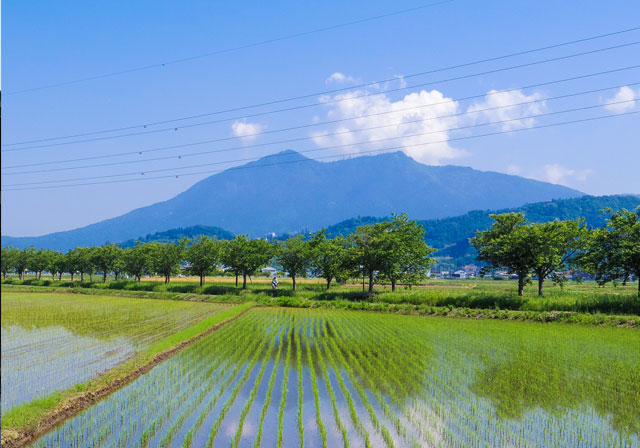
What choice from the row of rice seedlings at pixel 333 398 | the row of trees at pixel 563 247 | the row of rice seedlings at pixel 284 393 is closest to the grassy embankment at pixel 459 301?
the row of trees at pixel 563 247

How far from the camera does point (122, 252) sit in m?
82.1

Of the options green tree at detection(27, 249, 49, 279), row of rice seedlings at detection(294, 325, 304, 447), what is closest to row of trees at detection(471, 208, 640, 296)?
row of rice seedlings at detection(294, 325, 304, 447)

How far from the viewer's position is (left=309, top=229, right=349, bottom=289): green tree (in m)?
56.0

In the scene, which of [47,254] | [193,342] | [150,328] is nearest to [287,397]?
[193,342]

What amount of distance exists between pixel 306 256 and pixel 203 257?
57.9 ft

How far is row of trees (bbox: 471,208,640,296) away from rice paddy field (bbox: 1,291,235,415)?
3018 cm

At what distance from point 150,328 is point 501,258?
111 feet

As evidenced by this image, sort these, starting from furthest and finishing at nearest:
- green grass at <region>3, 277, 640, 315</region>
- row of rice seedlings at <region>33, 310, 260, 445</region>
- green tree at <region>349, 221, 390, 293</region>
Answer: green tree at <region>349, 221, 390, 293</region>
green grass at <region>3, 277, 640, 315</region>
row of rice seedlings at <region>33, 310, 260, 445</region>

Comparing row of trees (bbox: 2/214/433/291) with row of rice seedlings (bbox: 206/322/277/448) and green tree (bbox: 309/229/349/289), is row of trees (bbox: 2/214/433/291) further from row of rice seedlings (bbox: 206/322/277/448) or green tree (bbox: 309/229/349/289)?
row of rice seedlings (bbox: 206/322/277/448)

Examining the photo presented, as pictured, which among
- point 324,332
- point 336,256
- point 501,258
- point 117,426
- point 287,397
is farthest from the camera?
point 336,256

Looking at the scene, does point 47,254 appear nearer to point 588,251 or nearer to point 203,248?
point 203,248

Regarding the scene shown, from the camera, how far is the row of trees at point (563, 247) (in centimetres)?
3862

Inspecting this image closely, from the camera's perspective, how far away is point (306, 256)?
6034 centimetres

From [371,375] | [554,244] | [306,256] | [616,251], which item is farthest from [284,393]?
[306,256]
